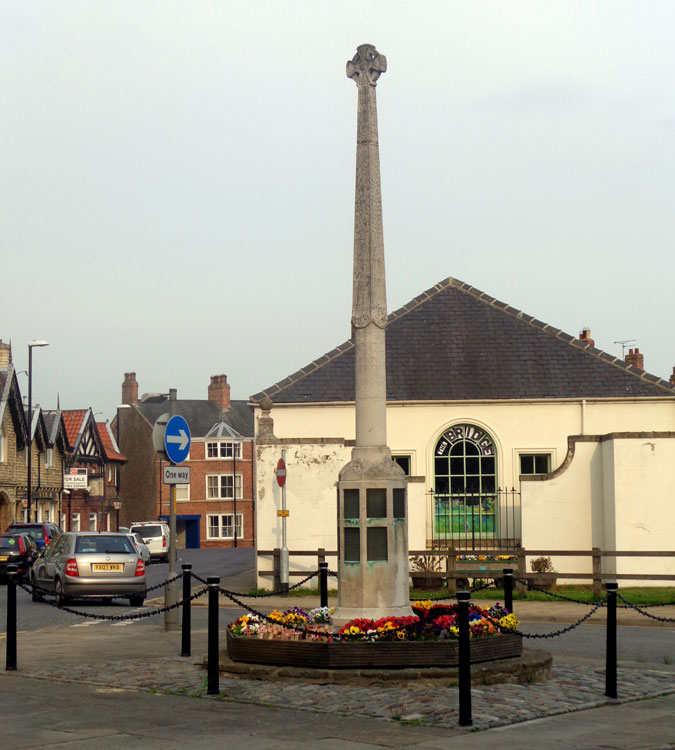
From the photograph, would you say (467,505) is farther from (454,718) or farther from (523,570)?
(454,718)

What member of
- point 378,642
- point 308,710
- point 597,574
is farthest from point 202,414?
point 308,710

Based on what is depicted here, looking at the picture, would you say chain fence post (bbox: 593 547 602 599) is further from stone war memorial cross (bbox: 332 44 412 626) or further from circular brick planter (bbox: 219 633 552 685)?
circular brick planter (bbox: 219 633 552 685)

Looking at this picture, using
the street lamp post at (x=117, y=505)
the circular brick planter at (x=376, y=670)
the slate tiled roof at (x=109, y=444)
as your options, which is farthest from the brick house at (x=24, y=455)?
the circular brick planter at (x=376, y=670)

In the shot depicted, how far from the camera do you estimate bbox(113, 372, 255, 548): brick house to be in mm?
79562

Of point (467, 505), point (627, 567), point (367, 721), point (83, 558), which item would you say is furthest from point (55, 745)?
point (467, 505)

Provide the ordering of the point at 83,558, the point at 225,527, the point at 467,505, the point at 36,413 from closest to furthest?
1. the point at 83,558
2. the point at 467,505
3. the point at 36,413
4. the point at 225,527

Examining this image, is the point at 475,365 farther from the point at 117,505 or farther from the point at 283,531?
the point at 117,505

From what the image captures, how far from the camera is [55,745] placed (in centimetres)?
866

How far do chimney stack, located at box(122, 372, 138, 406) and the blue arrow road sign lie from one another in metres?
67.7

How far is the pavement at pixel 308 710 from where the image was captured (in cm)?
890

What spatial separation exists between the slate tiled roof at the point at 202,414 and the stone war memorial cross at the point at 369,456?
68384 mm

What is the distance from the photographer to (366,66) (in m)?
14.0

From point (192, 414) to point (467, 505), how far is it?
5532cm

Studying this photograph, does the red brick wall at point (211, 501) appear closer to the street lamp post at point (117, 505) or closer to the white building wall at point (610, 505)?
the street lamp post at point (117, 505)
